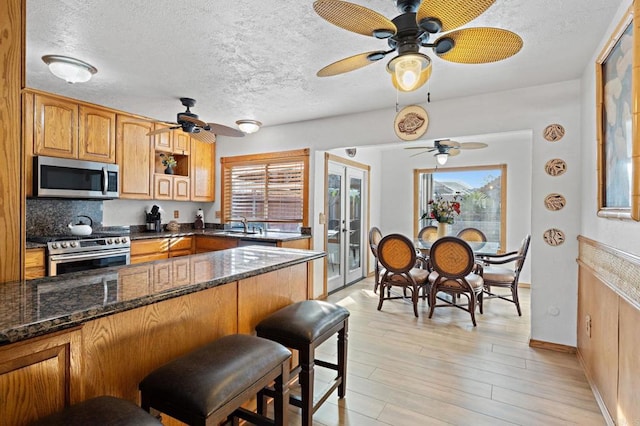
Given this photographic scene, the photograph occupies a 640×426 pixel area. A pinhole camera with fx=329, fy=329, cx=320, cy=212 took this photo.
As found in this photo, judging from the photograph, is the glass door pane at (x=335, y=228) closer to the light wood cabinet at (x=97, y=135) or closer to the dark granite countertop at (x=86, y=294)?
the light wood cabinet at (x=97, y=135)

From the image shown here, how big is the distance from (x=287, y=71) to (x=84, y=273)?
2091 millimetres

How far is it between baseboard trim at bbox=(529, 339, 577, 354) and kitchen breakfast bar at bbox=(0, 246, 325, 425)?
2.49 m

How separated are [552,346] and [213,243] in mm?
3991

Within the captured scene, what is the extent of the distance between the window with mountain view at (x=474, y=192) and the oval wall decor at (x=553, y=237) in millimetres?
2493

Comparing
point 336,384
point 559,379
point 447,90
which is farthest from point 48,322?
point 447,90

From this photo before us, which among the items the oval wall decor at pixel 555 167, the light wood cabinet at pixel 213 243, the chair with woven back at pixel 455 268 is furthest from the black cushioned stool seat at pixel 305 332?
the light wood cabinet at pixel 213 243

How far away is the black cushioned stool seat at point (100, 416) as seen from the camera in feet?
2.94

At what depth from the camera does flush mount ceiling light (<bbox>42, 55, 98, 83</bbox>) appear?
246 centimetres

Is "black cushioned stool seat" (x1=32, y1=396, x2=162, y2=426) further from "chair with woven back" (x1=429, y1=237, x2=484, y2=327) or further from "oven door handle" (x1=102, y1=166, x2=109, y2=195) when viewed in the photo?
"oven door handle" (x1=102, y1=166, x2=109, y2=195)

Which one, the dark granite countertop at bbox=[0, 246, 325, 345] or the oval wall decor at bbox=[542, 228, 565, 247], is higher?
the oval wall decor at bbox=[542, 228, 565, 247]

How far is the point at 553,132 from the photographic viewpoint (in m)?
2.94

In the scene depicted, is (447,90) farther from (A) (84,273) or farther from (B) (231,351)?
(A) (84,273)

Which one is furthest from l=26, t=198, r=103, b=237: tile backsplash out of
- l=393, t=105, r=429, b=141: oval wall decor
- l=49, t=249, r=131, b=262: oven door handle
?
l=393, t=105, r=429, b=141: oval wall decor

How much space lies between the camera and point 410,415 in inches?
79.7
